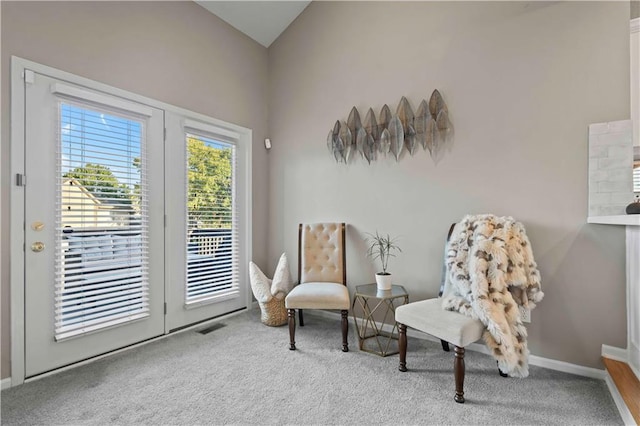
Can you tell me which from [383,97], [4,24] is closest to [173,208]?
[4,24]

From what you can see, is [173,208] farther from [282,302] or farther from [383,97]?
[383,97]

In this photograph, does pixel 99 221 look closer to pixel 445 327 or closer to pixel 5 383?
pixel 5 383

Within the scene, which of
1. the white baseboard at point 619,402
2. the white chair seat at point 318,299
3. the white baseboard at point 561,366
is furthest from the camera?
the white chair seat at point 318,299

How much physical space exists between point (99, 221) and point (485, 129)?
3195mm

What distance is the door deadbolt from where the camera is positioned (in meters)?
2.20

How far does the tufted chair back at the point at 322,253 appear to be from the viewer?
322 cm

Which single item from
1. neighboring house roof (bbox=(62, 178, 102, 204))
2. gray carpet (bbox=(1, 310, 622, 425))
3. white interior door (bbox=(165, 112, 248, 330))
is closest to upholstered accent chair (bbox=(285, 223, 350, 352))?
gray carpet (bbox=(1, 310, 622, 425))

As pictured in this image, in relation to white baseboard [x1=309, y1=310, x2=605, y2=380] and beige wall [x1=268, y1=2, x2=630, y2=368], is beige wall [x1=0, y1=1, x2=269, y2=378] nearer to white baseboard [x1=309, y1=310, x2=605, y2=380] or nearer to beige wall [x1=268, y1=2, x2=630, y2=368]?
beige wall [x1=268, y1=2, x2=630, y2=368]

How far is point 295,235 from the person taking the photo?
3838 millimetres

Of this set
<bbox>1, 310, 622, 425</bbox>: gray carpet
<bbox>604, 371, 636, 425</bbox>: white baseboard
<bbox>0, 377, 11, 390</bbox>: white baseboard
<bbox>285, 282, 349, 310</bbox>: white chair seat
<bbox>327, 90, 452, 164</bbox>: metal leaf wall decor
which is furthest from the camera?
<bbox>327, 90, 452, 164</bbox>: metal leaf wall decor

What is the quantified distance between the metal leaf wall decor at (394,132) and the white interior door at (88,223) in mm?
1791

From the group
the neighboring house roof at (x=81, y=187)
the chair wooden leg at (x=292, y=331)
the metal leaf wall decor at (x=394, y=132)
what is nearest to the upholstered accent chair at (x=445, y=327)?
the chair wooden leg at (x=292, y=331)

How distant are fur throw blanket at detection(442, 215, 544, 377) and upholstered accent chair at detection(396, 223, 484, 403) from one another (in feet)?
0.22

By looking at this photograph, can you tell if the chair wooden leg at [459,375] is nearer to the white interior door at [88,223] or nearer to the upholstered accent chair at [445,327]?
the upholstered accent chair at [445,327]
